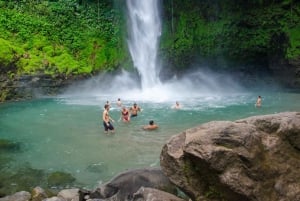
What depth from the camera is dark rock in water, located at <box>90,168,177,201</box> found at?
8016mm

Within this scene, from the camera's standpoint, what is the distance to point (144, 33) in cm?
3519

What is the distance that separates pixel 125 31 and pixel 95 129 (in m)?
19.2

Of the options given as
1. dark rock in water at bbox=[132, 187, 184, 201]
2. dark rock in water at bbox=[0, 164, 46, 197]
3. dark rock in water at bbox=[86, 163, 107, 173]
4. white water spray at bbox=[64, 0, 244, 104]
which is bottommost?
dark rock in water at bbox=[0, 164, 46, 197]

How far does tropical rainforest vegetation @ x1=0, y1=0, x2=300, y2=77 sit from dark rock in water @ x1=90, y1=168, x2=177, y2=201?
22630mm

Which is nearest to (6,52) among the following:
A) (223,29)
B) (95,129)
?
(95,129)

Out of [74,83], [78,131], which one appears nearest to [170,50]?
[74,83]

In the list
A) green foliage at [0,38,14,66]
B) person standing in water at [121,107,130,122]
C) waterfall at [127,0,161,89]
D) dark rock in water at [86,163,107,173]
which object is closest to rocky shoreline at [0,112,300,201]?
dark rock in water at [86,163,107,173]

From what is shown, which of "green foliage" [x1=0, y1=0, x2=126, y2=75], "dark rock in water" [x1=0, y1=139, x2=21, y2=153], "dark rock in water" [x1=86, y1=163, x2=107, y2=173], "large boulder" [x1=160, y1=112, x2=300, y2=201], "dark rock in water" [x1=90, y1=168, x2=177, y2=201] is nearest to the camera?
"large boulder" [x1=160, y1=112, x2=300, y2=201]

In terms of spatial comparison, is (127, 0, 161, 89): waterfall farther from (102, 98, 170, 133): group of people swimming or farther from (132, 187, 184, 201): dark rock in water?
(132, 187, 184, 201): dark rock in water

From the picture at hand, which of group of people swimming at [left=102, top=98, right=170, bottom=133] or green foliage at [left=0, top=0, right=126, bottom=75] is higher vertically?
green foliage at [left=0, top=0, right=126, bottom=75]

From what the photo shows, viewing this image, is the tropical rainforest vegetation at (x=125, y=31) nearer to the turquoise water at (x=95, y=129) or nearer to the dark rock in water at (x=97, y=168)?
the turquoise water at (x=95, y=129)

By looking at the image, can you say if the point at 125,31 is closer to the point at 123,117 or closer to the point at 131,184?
the point at 123,117

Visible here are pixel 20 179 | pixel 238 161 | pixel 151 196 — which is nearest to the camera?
pixel 238 161

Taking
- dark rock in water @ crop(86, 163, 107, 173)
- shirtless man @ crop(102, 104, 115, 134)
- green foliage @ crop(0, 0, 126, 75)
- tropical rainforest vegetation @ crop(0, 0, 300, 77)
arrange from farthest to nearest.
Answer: tropical rainforest vegetation @ crop(0, 0, 300, 77) → green foliage @ crop(0, 0, 126, 75) → shirtless man @ crop(102, 104, 115, 134) → dark rock in water @ crop(86, 163, 107, 173)
